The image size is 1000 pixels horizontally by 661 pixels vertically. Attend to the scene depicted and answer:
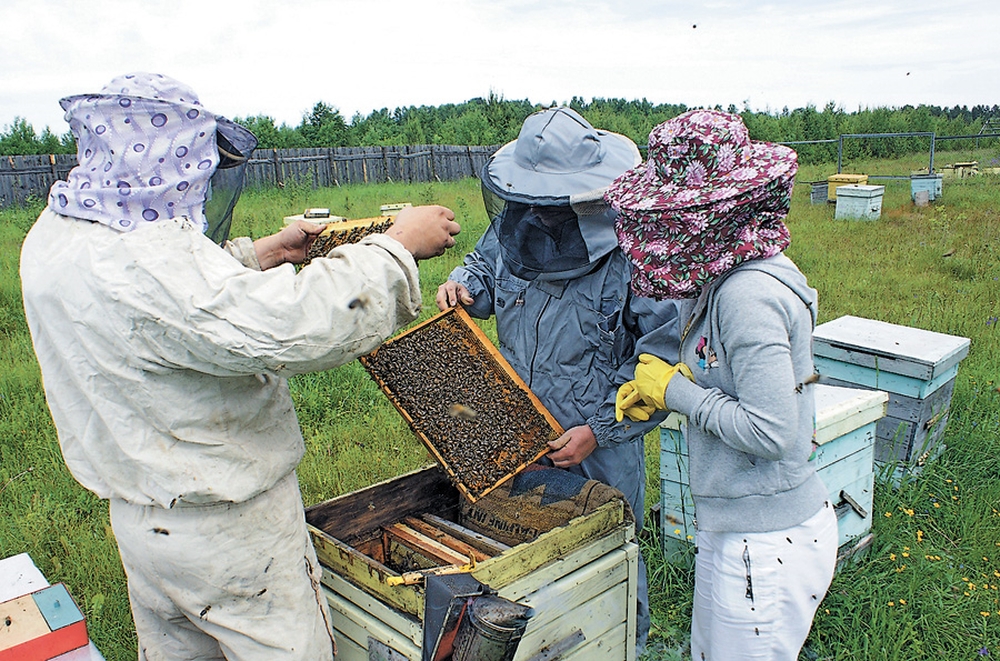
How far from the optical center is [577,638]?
222cm

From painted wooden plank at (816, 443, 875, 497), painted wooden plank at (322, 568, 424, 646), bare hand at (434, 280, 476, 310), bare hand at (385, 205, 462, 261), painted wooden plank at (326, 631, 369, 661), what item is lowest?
painted wooden plank at (326, 631, 369, 661)

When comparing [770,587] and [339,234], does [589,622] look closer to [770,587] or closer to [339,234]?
[770,587]

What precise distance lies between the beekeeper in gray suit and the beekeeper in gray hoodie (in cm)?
45

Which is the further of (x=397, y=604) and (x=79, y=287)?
(x=397, y=604)

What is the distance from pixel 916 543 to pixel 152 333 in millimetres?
3500

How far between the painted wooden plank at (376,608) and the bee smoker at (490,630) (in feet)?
1.08

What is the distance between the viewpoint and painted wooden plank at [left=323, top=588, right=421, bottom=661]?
2.00 meters

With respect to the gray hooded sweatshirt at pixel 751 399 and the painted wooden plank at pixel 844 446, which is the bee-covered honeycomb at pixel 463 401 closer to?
the gray hooded sweatshirt at pixel 751 399

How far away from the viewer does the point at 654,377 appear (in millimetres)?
2061

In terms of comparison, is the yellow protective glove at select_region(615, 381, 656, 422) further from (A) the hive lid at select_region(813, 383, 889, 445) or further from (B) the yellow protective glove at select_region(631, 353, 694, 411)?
(A) the hive lid at select_region(813, 383, 889, 445)

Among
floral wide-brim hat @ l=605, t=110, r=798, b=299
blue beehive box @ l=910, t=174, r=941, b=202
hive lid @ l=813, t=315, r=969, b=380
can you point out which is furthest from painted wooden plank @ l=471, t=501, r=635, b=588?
blue beehive box @ l=910, t=174, r=941, b=202

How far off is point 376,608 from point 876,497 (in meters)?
2.89

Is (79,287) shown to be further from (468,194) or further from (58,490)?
(468,194)

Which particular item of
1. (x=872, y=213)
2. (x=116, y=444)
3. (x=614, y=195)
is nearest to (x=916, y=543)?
(x=614, y=195)
